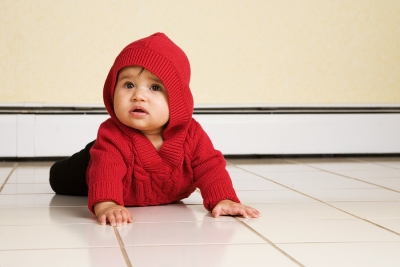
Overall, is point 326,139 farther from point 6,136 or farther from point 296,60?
point 6,136

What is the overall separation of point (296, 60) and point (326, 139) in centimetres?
39

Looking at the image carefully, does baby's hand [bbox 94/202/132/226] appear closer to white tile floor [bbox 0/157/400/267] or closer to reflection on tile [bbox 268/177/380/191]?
white tile floor [bbox 0/157/400/267]

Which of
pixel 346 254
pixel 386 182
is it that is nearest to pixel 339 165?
pixel 386 182

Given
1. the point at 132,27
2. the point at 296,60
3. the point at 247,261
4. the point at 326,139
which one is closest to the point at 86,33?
the point at 132,27

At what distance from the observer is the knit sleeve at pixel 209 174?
1472 mm

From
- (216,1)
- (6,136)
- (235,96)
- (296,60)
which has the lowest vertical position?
(6,136)

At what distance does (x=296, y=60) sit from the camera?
2982 mm

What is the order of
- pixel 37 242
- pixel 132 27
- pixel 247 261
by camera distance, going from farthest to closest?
pixel 132 27 < pixel 37 242 < pixel 247 261

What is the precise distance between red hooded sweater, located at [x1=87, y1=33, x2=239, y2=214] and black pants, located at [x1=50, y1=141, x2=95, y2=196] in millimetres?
204

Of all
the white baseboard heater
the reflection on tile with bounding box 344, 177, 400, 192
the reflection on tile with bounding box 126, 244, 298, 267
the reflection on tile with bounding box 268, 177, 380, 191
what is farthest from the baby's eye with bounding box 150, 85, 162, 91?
the white baseboard heater

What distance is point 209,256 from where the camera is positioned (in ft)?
3.39

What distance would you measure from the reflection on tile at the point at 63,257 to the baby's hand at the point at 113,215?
22 cm

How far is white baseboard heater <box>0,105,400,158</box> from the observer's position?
8.74 feet

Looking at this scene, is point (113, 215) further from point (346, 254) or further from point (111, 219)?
point (346, 254)
